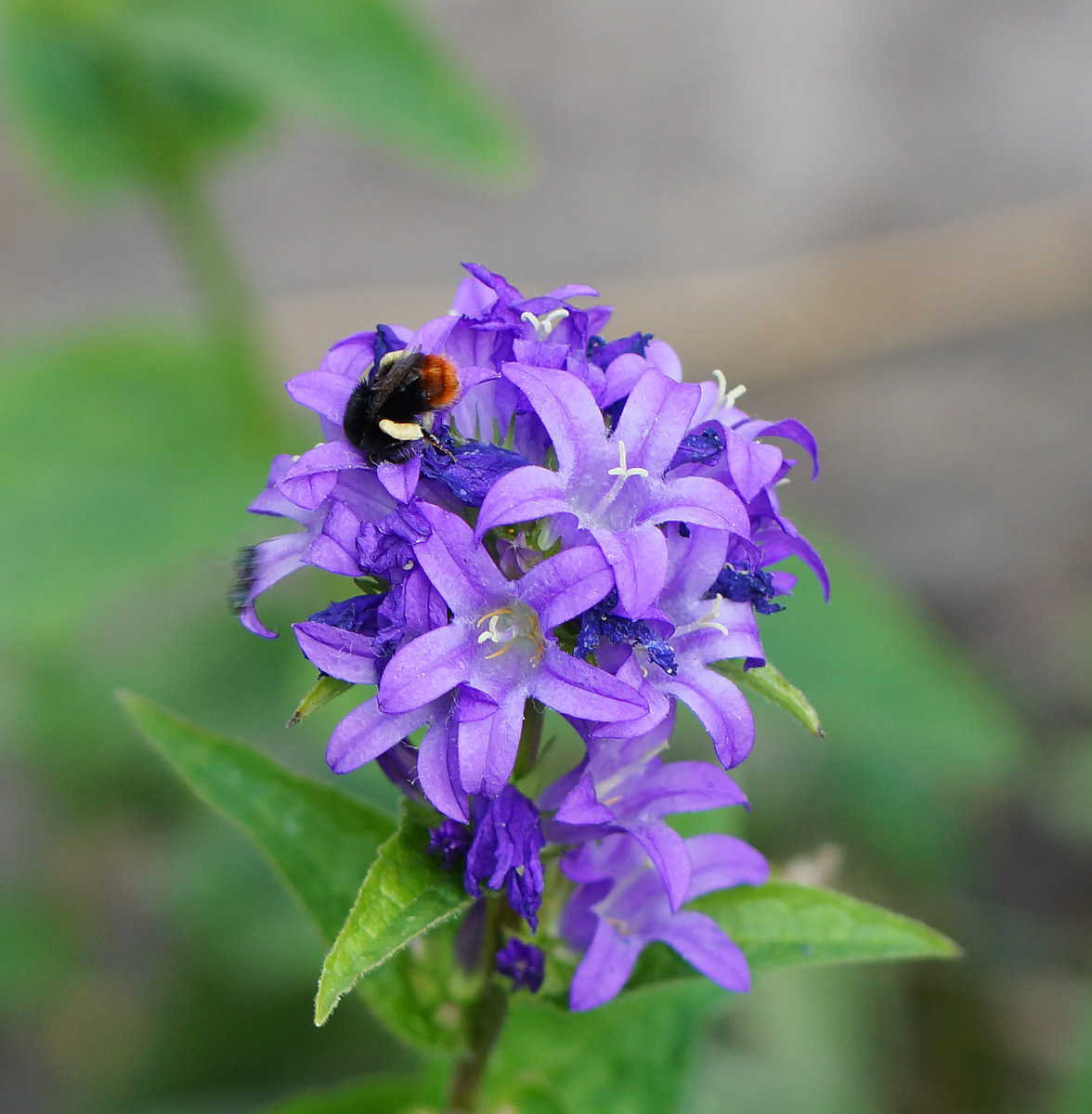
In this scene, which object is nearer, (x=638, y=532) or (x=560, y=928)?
(x=638, y=532)

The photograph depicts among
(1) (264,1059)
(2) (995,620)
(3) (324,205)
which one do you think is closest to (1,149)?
(3) (324,205)

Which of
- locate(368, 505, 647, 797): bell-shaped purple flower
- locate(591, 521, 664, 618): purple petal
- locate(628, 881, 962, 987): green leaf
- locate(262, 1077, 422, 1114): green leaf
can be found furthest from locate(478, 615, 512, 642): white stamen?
locate(262, 1077, 422, 1114): green leaf

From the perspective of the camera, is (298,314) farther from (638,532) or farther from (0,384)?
(638,532)

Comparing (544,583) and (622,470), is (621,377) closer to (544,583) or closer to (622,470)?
(622,470)

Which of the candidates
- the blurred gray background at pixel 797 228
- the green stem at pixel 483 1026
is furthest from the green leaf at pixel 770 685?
the blurred gray background at pixel 797 228

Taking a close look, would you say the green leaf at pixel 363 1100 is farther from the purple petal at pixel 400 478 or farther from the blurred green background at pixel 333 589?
the purple petal at pixel 400 478

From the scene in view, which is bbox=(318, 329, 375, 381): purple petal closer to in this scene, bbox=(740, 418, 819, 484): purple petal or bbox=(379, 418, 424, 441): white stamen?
bbox=(379, 418, 424, 441): white stamen
